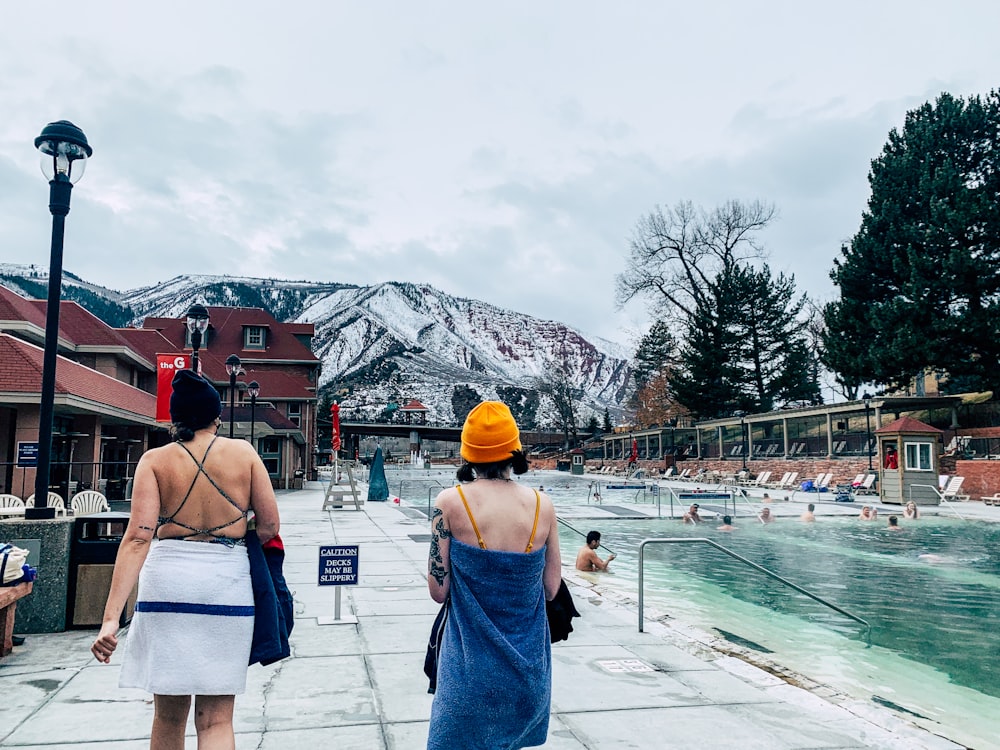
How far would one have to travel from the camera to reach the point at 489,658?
277 cm

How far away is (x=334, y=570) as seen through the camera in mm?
7273

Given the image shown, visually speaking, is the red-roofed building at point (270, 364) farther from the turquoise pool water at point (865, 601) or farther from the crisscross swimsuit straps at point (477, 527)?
the crisscross swimsuit straps at point (477, 527)

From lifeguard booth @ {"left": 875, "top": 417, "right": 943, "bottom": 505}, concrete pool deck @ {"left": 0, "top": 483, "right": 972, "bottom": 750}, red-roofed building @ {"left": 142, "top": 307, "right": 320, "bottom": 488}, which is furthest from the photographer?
red-roofed building @ {"left": 142, "top": 307, "right": 320, "bottom": 488}

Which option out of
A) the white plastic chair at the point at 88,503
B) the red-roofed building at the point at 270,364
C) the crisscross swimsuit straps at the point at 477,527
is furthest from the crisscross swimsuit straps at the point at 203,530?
the red-roofed building at the point at 270,364

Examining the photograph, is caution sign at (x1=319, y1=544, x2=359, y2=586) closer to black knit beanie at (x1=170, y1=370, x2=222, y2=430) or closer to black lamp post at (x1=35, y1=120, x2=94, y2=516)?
black lamp post at (x1=35, y1=120, x2=94, y2=516)

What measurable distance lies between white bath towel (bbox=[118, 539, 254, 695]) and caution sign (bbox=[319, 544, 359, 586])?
4.24 metres

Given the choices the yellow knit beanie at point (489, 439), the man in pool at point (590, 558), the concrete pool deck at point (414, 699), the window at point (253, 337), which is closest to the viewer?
the yellow knit beanie at point (489, 439)

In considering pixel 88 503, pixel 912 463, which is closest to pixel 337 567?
pixel 88 503

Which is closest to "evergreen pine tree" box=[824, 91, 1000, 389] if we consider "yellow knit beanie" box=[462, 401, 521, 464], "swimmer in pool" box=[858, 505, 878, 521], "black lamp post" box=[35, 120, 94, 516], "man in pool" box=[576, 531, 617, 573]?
"swimmer in pool" box=[858, 505, 878, 521]

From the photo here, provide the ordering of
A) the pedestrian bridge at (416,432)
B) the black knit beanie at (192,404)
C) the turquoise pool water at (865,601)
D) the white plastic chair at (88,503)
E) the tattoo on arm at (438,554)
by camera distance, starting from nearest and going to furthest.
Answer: the tattoo on arm at (438,554), the black knit beanie at (192,404), the turquoise pool water at (865,601), the white plastic chair at (88,503), the pedestrian bridge at (416,432)

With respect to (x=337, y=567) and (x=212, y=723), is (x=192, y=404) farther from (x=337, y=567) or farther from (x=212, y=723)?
(x=337, y=567)

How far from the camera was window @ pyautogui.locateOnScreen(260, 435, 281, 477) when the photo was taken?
42344mm

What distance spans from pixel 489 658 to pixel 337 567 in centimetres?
485

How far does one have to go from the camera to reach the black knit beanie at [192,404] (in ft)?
10.8
